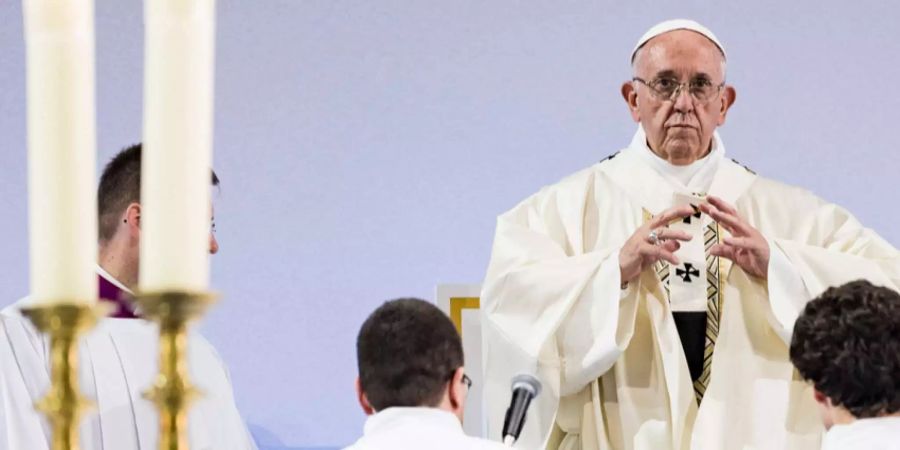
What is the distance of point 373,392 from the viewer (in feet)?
9.51

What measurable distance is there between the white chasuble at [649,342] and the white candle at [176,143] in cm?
288

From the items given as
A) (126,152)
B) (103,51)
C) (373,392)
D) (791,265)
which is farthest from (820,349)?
(103,51)

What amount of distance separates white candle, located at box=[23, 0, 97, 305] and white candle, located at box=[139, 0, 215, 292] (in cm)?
5

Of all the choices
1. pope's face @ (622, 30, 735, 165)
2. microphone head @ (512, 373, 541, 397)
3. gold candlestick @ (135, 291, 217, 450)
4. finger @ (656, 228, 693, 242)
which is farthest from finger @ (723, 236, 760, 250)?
gold candlestick @ (135, 291, 217, 450)

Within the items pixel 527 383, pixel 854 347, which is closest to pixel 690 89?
pixel 527 383

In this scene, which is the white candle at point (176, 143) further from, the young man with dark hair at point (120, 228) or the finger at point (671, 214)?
the young man with dark hair at point (120, 228)

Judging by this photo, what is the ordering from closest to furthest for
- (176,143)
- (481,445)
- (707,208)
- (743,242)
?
(176,143)
(481,445)
(707,208)
(743,242)

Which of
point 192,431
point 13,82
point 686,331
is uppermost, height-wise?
point 13,82

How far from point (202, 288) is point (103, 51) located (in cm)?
504

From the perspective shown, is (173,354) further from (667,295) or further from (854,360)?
(667,295)

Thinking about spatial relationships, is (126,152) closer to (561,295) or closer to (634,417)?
(561,295)

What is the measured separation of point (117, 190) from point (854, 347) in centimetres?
231

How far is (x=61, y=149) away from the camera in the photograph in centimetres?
115

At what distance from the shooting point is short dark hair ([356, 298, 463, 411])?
9.39ft
